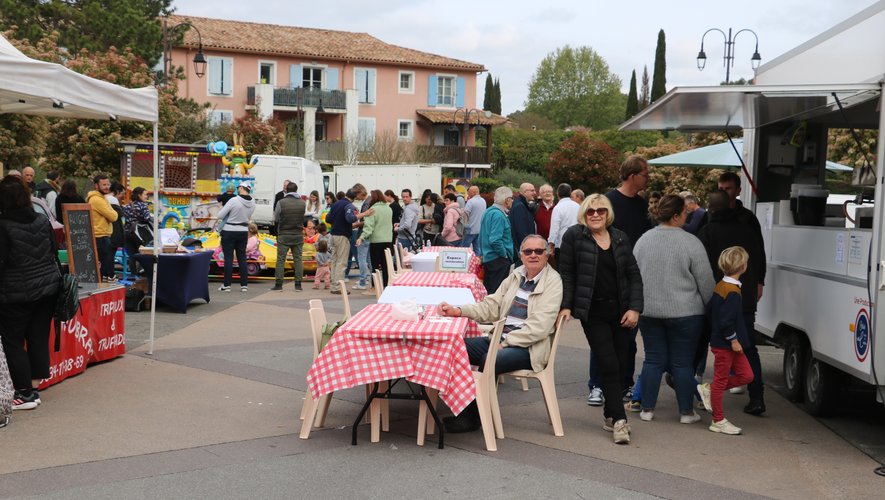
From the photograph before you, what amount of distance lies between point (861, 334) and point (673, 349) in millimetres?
1349

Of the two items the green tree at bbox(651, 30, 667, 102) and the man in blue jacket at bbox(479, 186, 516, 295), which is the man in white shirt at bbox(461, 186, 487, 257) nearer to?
the man in blue jacket at bbox(479, 186, 516, 295)

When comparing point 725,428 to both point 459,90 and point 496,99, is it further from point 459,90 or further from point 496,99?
point 496,99

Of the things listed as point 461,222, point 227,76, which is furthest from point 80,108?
point 227,76

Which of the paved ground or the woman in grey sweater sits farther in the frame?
the woman in grey sweater

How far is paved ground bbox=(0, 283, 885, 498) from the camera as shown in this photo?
550 centimetres

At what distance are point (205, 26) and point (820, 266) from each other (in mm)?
52516

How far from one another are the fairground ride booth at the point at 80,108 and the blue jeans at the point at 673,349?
16.4 ft

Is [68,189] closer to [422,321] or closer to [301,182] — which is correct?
[422,321]

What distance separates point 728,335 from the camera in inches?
275

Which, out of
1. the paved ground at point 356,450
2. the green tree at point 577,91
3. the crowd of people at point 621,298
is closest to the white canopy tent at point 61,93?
the crowd of people at point 621,298

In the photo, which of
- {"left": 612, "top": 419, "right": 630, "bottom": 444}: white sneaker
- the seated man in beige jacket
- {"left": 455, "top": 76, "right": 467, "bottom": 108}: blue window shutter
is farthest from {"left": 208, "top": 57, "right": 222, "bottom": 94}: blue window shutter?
{"left": 612, "top": 419, "right": 630, "bottom": 444}: white sneaker

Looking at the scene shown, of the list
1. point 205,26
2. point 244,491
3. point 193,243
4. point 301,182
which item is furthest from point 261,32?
point 244,491

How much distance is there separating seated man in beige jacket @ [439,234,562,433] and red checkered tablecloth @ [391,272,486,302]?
1999 mm

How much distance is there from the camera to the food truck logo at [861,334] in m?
6.33
